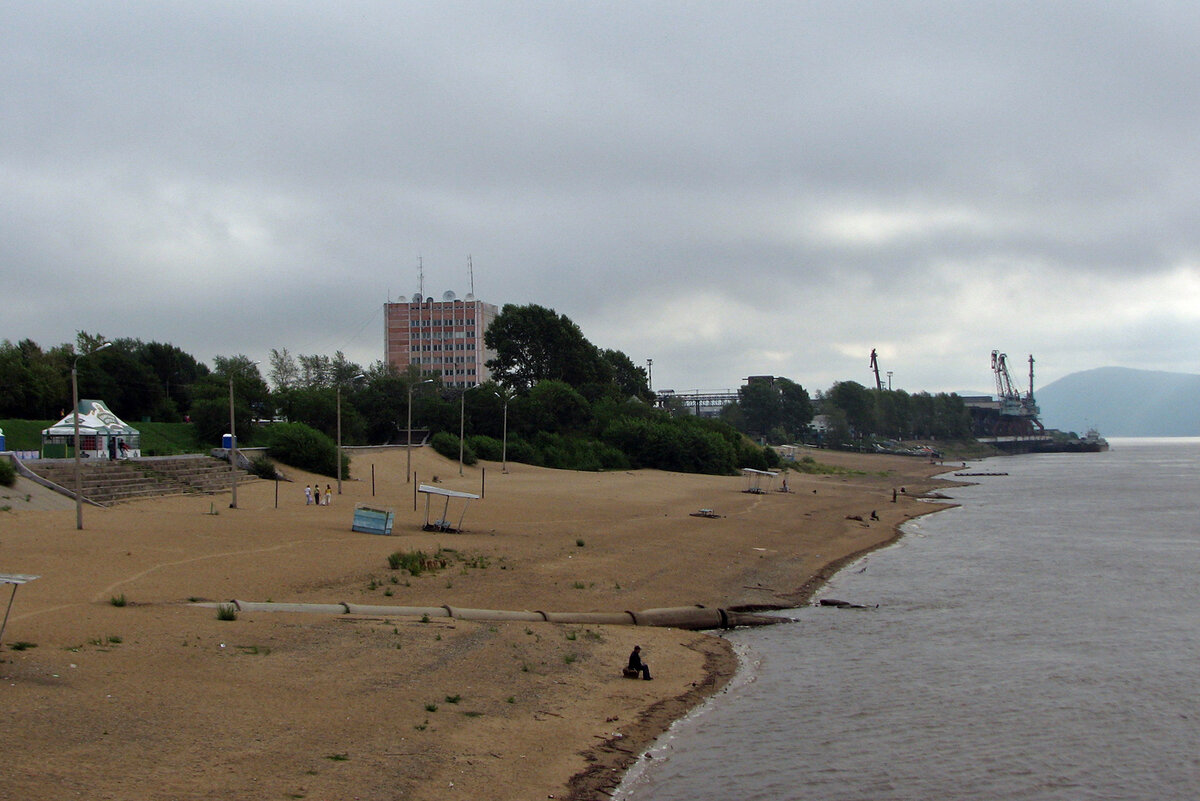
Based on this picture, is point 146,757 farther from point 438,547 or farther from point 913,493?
point 913,493

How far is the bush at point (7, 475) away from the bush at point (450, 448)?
4166cm

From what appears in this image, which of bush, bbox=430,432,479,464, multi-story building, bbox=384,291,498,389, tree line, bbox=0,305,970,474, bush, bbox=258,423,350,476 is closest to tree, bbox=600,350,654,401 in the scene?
tree line, bbox=0,305,970,474

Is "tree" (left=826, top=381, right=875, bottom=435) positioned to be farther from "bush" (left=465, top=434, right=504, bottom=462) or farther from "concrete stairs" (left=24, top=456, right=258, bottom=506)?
"concrete stairs" (left=24, top=456, right=258, bottom=506)

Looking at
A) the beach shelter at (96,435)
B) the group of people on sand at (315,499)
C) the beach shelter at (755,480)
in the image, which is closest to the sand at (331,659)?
the group of people on sand at (315,499)

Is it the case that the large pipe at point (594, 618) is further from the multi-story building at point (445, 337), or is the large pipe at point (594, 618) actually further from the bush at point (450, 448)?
the multi-story building at point (445, 337)

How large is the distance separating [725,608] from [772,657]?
4.44m

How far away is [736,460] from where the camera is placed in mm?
93750

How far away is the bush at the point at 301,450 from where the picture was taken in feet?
191

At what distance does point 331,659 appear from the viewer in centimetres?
1523

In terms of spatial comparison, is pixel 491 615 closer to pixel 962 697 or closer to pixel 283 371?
pixel 962 697

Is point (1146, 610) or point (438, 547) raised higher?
point (438, 547)

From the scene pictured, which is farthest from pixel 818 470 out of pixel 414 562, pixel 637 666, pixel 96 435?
pixel 637 666

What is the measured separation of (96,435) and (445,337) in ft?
401

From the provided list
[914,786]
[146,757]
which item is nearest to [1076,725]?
[914,786]
